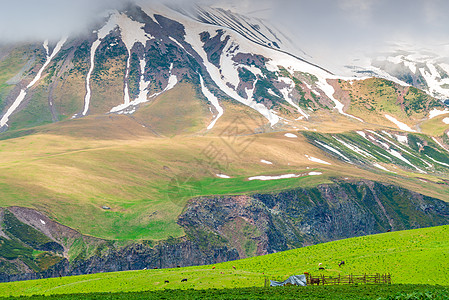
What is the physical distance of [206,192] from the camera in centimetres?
18800

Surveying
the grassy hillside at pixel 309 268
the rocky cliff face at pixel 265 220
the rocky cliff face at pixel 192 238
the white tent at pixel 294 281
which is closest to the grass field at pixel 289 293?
the white tent at pixel 294 281

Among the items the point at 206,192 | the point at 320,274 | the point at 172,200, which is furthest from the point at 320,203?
the point at 320,274

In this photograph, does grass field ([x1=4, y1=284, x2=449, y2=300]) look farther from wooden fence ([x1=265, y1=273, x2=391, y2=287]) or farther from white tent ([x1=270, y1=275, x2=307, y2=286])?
white tent ([x1=270, y1=275, x2=307, y2=286])

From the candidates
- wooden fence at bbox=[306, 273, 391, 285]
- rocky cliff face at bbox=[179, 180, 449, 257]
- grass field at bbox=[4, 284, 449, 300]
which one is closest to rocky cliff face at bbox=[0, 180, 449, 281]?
rocky cliff face at bbox=[179, 180, 449, 257]

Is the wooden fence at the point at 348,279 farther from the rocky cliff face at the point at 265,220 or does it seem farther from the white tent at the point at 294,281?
the rocky cliff face at the point at 265,220

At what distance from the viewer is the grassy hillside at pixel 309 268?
60281 millimetres

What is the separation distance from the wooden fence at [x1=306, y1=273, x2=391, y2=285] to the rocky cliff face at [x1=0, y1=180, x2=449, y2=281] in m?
82.1

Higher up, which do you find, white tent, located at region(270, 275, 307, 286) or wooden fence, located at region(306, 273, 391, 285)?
wooden fence, located at region(306, 273, 391, 285)

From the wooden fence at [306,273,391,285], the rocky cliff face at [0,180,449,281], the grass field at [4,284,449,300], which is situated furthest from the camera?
the rocky cliff face at [0,180,449,281]

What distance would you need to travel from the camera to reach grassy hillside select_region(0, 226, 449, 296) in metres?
60.3

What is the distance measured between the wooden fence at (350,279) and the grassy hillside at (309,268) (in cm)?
170

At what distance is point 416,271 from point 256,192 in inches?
5084

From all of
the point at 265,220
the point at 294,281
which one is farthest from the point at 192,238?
the point at 294,281

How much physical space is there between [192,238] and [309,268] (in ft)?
297
